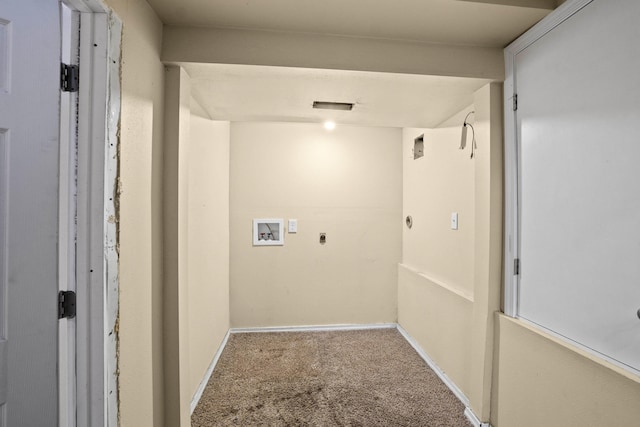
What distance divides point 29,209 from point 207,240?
134cm

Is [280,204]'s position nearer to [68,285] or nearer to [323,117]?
[323,117]

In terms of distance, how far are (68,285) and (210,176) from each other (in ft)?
4.76

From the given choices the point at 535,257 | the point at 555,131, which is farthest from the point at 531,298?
the point at 555,131

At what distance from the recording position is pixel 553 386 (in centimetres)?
124

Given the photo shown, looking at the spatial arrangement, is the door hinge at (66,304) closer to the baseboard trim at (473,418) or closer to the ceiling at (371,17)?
the ceiling at (371,17)

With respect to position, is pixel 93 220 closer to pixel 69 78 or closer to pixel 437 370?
pixel 69 78

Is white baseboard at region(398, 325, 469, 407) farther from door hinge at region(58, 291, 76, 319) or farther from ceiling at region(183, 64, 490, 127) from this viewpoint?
door hinge at region(58, 291, 76, 319)

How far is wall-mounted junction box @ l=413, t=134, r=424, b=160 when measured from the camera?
9.06 feet

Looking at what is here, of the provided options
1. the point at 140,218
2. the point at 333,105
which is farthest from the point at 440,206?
the point at 140,218

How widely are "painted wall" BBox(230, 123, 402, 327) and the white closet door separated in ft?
5.97

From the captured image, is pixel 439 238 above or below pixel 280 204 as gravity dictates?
below

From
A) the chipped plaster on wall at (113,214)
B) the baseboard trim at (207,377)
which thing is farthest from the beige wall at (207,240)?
the chipped plaster on wall at (113,214)

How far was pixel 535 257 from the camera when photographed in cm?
138

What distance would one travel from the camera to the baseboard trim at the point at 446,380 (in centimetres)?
172
